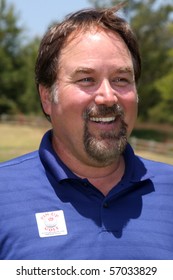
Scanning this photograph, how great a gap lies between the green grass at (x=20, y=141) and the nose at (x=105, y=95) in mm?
21078

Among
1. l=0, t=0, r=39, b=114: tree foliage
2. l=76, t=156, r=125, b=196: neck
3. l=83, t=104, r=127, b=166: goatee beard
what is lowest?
l=0, t=0, r=39, b=114: tree foliage

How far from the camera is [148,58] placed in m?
48.3

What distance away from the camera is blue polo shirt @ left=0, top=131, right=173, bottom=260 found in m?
2.75

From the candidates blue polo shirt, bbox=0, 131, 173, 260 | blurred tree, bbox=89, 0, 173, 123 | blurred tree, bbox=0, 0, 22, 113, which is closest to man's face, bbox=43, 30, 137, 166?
blue polo shirt, bbox=0, 131, 173, 260

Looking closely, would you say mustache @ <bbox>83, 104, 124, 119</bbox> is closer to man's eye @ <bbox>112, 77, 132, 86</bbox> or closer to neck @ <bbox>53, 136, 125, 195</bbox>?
man's eye @ <bbox>112, 77, 132, 86</bbox>

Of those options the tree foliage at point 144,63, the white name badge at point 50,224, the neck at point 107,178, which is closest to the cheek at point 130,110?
the neck at point 107,178

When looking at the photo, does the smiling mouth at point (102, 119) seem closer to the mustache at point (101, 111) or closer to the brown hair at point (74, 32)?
the mustache at point (101, 111)

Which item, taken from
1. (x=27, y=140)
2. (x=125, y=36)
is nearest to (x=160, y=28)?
(x=27, y=140)

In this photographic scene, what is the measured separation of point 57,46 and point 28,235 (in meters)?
1.15

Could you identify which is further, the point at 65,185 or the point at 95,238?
the point at 65,185

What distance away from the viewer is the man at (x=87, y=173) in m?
2.78

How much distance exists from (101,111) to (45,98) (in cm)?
54
